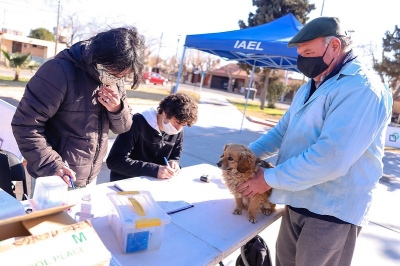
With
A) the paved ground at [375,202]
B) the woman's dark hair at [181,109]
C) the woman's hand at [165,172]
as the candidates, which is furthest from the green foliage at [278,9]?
the woman's hand at [165,172]

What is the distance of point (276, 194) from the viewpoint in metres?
1.84

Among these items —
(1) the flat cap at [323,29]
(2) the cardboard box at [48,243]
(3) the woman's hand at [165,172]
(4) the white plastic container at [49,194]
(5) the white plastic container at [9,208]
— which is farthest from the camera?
(3) the woman's hand at [165,172]

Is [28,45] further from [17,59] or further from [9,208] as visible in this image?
[9,208]

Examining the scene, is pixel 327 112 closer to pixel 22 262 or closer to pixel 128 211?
pixel 128 211

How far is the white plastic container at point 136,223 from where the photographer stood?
4.32 feet

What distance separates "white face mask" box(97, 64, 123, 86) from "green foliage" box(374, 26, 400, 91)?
23030 mm

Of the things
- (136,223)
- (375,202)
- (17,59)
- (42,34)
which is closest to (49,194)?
(136,223)

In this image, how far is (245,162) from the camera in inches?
76.6

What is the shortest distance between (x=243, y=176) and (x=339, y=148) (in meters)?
0.71

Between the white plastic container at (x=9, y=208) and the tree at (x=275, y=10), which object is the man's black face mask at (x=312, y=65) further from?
→ the tree at (x=275, y=10)

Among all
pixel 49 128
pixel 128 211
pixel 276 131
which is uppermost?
pixel 276 131

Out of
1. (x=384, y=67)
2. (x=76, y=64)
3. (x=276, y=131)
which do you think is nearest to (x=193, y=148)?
(x=276, y=131)

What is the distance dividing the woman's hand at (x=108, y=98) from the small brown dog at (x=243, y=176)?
94 centimetres

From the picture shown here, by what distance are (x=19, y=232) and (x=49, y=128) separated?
109cm
